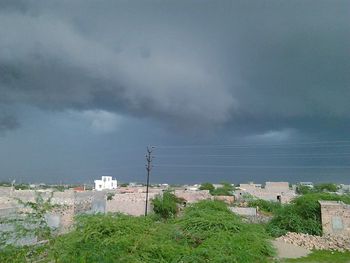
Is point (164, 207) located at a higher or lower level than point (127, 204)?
lower

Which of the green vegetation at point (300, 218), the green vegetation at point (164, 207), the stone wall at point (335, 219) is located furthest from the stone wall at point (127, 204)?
the stone wall at point (335, 219)

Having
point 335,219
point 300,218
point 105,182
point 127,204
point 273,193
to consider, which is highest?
point 105,182

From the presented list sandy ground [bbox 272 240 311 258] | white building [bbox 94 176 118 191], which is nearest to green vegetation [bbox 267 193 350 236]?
sandy ground [bbox 272 240 311 258]

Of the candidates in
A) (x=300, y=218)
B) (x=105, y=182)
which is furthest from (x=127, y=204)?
(x=105, y=182)

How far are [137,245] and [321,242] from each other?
1871 cm

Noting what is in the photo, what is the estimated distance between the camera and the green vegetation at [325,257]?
22.1 m

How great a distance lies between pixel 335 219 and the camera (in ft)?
93.5

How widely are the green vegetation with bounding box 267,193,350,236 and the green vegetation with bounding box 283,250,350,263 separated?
614 cm

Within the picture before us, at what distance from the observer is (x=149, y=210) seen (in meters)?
40.4

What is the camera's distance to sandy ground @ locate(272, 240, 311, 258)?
23052 mm

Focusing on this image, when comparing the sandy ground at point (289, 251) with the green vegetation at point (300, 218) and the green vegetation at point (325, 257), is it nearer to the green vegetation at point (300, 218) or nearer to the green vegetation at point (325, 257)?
the green vegetation at point (325, 257)

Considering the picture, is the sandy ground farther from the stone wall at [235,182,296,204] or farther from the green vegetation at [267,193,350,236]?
the stone wall at [235,182,296,204]

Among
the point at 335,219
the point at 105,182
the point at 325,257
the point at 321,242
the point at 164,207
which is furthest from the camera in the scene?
the point at 105,182

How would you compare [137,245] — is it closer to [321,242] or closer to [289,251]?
[289,251]
